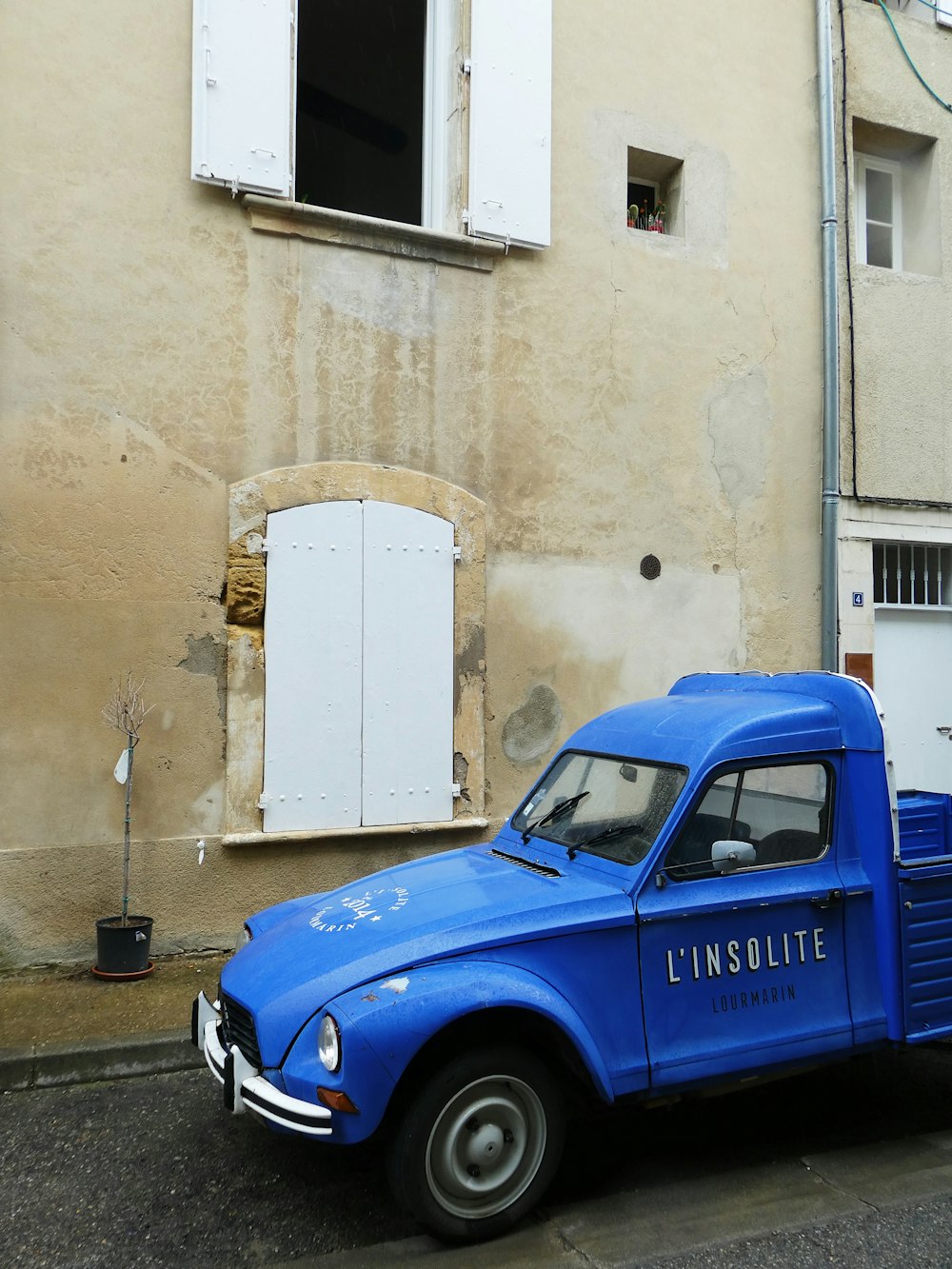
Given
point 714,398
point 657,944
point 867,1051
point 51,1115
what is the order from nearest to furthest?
point 657,944 < point 867,1051 < point 51,1115 < point 714,398

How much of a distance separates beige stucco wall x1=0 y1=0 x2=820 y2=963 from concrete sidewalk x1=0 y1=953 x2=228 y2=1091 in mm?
324

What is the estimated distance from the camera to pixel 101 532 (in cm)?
634

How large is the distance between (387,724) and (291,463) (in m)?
→ 1.86

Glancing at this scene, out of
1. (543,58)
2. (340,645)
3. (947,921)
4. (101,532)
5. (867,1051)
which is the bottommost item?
(867,1051)

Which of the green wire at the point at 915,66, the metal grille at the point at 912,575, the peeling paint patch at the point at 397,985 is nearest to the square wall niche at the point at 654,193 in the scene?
the green wire at the point at 915,66

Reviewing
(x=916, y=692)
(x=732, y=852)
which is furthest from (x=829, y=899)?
(x=916, y=692)

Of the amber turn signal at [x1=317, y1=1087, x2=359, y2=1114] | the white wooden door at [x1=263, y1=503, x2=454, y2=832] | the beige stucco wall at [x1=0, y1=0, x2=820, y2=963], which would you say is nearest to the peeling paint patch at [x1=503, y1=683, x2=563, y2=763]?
the beige stucco wall at [x1=0, y1=0, x2=820, y2=963]

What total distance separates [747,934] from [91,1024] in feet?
11.0

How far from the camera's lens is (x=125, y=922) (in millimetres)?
5922

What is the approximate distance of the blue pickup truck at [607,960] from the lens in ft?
10.9

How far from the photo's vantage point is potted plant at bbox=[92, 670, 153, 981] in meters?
5.87

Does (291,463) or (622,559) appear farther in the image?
(622,559)

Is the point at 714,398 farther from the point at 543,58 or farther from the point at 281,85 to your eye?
the point at 281,85

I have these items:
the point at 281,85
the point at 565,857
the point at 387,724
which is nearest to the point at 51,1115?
the point at 565,857
